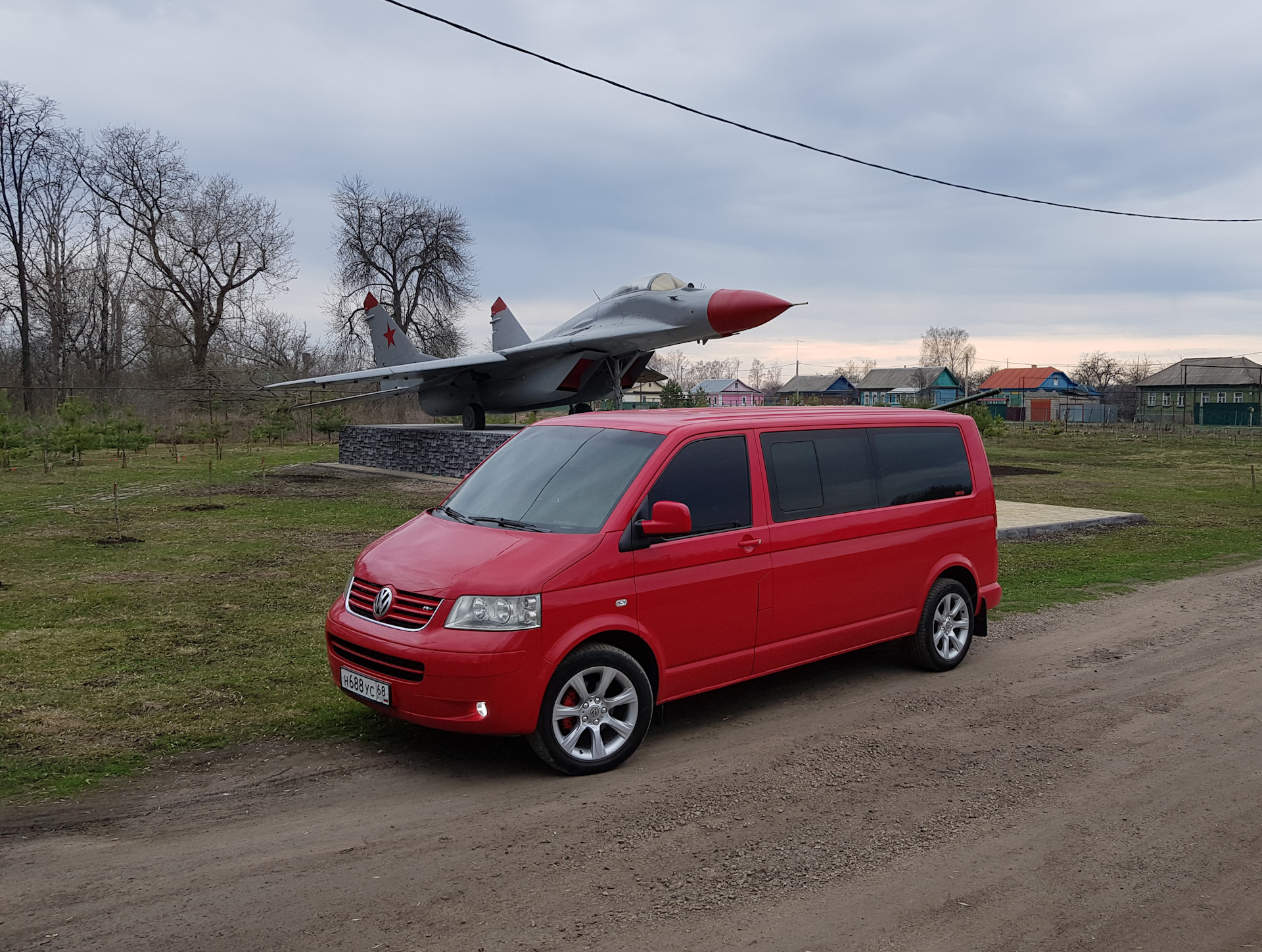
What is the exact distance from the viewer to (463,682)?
4.61 m

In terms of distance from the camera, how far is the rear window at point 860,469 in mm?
5910

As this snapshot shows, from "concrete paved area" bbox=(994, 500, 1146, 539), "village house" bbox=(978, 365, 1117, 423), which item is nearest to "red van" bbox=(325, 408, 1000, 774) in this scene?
"concrete paved area" bbox=(994, 500, 1146, 539)

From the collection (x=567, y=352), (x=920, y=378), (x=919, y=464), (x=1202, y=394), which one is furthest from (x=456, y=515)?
(x=920, y=378)

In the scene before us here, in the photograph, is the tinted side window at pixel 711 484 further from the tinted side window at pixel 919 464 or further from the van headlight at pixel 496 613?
the tinted side window at pixel 919 464

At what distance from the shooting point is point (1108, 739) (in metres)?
A: 5.45

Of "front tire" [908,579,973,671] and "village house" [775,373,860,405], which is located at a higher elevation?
"village house" [775,373,860,405]

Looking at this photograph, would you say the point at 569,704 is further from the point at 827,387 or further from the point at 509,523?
the point at 827,387

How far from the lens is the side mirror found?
500cm

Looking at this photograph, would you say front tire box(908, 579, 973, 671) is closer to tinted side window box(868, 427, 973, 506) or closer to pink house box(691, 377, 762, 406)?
tinted side window box(868, 427, 973, 506)

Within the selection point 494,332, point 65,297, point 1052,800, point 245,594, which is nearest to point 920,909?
point 1052,800

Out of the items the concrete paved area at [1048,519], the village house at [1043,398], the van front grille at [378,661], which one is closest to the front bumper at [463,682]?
the van front grille at [378,661]

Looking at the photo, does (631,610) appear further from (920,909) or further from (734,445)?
(920,909)

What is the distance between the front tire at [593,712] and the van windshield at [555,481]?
2.45 ft

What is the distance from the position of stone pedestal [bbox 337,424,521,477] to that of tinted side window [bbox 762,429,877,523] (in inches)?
590
